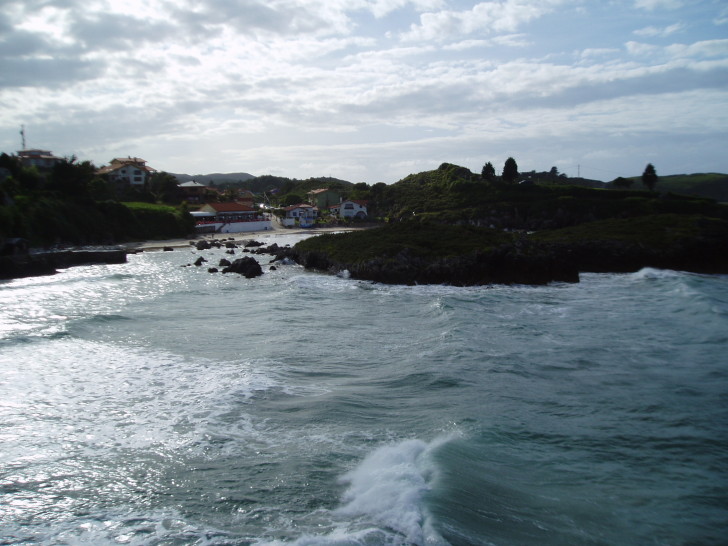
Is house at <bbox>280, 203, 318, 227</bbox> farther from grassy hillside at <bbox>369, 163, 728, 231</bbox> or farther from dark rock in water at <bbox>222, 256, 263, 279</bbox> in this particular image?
dark rock in water at <bbox>222, 256, 263, 279</bbox>

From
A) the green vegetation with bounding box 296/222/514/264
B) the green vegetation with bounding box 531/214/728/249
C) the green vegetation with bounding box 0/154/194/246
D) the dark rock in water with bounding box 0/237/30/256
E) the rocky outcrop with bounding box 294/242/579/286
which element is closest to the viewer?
the rocky outcrop with bounding box 294/242/579/286

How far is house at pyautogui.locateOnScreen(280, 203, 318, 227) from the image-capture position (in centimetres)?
8153

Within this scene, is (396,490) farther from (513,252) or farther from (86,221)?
(86,221)

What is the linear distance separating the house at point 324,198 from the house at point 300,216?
13675 millimetres

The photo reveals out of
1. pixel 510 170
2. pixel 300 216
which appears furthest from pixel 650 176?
pixel 300 216

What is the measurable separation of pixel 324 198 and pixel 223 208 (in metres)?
29.5

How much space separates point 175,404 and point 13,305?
16738 mm

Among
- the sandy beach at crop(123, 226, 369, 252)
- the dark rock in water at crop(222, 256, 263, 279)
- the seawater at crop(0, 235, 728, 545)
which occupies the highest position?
the sandy beach at crop(123, 226, 369, 252)

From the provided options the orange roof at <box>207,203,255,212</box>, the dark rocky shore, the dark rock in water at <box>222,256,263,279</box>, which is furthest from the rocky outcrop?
the orange roof at <box>207,203,255,212</box>

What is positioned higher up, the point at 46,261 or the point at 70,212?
the point at 70,212

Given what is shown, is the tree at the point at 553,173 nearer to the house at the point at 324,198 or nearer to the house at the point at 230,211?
the house at the point at 324,198

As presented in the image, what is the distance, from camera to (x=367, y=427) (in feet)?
33.4

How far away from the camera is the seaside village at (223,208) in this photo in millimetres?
74812

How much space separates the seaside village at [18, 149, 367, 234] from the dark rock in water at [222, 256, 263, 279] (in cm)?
3768
